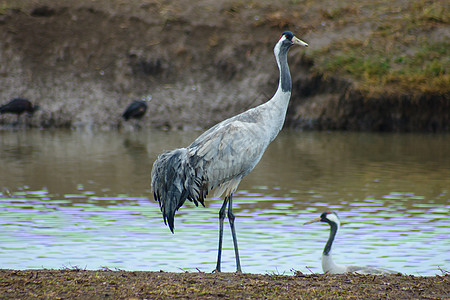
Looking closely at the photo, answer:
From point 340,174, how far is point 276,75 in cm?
1077

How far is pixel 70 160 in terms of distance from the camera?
680 inches

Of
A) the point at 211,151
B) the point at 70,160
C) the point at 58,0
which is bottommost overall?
the point at 70,160

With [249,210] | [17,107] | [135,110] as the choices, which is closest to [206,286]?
[249,210]

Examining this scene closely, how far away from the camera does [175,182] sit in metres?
7.90

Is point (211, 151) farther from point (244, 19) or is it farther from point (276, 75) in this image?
point (244, 19)

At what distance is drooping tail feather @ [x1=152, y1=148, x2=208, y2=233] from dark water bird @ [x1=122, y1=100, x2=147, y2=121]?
17.0 meters

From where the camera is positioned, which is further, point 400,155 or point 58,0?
point 58,0

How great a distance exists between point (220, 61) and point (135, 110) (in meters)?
3.55

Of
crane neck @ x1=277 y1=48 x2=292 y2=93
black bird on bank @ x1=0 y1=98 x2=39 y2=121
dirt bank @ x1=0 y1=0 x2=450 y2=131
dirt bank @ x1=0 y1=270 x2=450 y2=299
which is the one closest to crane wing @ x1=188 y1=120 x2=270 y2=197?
crane neck @ x1=277 y1=48 x2=292 y2=93

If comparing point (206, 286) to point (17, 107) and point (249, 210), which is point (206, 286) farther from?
point (17, 107)

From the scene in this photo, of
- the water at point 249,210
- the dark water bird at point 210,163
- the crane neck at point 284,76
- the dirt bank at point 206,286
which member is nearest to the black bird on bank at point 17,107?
the water at point 249,210

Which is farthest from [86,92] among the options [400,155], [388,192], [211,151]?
[211,151]

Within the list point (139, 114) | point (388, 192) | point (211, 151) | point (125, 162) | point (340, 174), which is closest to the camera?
point (211, 151)

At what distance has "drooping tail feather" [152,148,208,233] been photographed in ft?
25.9
